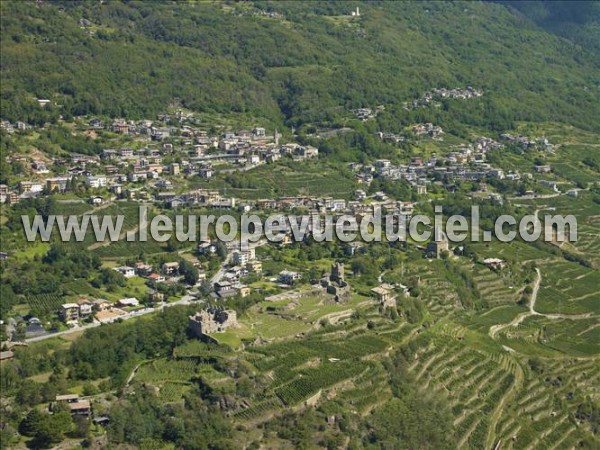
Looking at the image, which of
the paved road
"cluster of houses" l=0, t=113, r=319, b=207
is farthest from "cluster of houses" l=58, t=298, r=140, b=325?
"cluster of houses" l=0, t=113, r=319, b=207

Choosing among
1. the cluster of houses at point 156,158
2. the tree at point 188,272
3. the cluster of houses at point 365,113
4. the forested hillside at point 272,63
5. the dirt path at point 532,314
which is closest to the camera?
the dirt path at point 532,314

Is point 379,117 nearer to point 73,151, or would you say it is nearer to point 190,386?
point 73,151

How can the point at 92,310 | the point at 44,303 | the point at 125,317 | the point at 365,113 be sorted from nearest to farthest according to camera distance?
the point at 125,317
the point at 92,310
the point at 44,303
the point at 365,113

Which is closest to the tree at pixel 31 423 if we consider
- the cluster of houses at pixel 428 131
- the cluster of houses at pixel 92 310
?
the cluster of houses at pixel 92 310

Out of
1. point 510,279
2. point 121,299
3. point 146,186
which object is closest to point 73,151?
point 146,186

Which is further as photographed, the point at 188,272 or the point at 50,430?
the point at 188,272

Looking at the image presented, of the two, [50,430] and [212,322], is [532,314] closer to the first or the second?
[212,322]

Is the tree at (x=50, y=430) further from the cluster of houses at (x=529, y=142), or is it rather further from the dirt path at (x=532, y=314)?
the cluster of houses at (x=529, y=142)

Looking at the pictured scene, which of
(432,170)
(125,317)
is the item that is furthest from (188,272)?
(432,170)

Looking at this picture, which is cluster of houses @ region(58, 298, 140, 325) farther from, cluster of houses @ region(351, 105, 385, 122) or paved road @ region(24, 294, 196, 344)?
cluster of houses @ region(351, 105, 385, 122)
